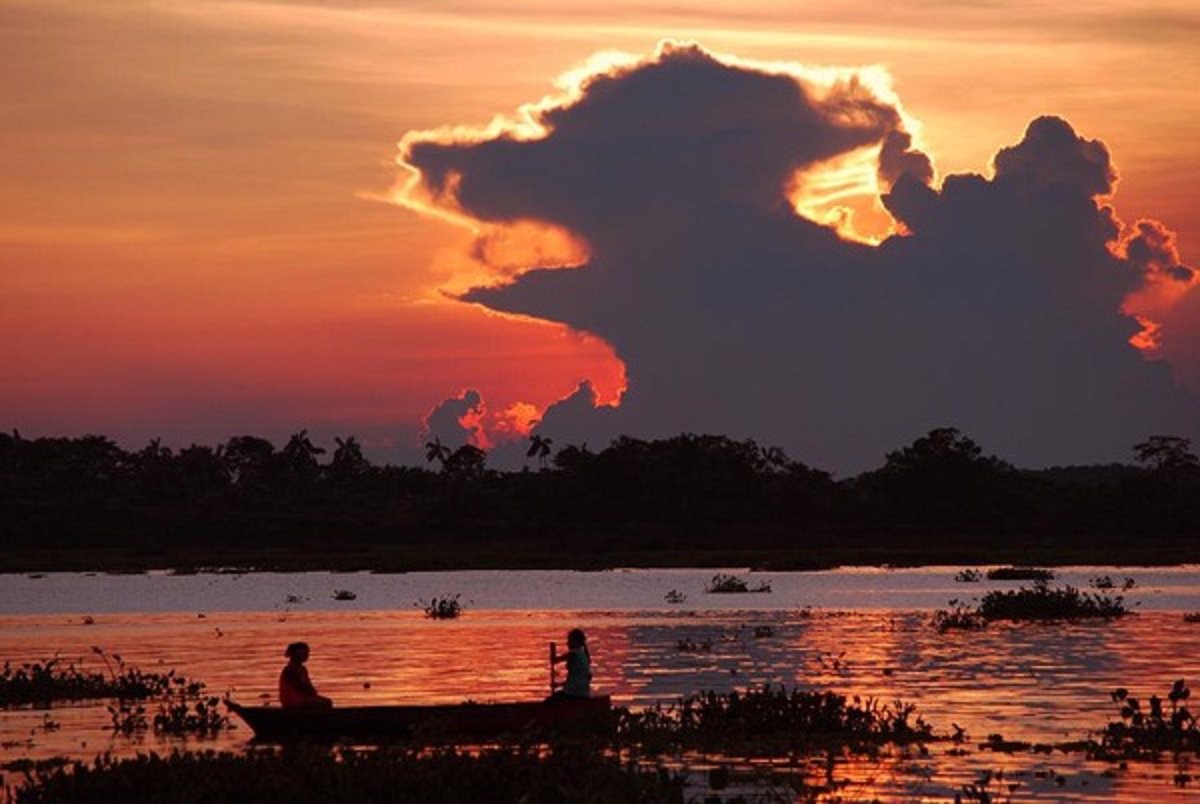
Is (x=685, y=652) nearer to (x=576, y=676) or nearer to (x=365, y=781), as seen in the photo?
(x=576, y=676)

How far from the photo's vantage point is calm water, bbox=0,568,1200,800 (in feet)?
116

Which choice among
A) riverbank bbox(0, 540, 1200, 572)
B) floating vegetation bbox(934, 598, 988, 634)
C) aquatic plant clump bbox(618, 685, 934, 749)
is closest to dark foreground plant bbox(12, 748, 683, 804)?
aquatic plant clump bbox(618, 685, 934, 749)

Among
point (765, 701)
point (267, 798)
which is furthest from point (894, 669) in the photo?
point (267, 798)

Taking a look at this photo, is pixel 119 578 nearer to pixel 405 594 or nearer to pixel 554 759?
pixel 405 594

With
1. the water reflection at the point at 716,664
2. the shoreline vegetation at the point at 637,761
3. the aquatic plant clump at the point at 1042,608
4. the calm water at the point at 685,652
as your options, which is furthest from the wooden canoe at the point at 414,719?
the aquatic plant clump at the point at 1042,608

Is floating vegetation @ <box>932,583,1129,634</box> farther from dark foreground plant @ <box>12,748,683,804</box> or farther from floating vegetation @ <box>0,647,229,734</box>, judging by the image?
dark foreground plant @ <box>12,748,683,804</box>

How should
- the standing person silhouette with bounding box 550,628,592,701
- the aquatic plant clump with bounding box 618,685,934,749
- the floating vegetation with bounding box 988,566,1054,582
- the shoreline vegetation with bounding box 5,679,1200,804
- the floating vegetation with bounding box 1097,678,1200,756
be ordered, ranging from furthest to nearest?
the floating vegetation with bounding box 988,566,1054,582 < the standing person silhouette with bounding box 550,628,592,701 < the aquatic plant clump with bounding box 618,685,934,749 < the floating vegetation with bounding box 1097,678,1200,756 < the shoreline vegetation with bounding box 5,679,1200,804

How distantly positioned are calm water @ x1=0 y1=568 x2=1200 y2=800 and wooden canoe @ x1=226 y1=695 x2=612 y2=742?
1.12 metres

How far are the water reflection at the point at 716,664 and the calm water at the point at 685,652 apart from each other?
0.33 ft

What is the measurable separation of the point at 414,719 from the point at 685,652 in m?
24.9

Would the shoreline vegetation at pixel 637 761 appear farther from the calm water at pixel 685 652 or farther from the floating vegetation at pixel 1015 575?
the floating vegetation at pixel 1015 575

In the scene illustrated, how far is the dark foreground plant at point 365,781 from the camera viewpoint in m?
24.6

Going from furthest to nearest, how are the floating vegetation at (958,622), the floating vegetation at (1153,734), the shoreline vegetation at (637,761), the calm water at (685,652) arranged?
the floating vegetation at (958,622), the calm water at (685,652), the floating vegetation at (1153,734), the shoreline vegetation at (637,761)

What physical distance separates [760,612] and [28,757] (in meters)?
51.9
